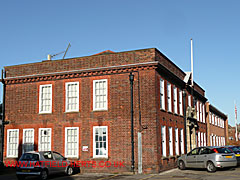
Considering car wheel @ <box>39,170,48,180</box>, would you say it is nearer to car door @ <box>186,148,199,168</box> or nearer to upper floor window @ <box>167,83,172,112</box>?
car door @ <box>186,148,199,168</box>

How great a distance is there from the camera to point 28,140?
25672 millimetres

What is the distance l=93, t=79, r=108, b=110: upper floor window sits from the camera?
23828 mm

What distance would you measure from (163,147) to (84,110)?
608cm

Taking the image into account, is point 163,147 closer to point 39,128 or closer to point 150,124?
point 150,124

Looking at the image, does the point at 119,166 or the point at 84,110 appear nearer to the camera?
the point at 119,166

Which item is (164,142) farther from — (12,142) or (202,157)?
(12,142)

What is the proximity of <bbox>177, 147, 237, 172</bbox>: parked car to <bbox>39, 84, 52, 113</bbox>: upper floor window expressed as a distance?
36.0 ft

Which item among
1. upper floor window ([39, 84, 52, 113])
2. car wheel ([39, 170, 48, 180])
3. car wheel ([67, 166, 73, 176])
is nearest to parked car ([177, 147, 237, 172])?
car wheel ([67, 166, 73, 176])

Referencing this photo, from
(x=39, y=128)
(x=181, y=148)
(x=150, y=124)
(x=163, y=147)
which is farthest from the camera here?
(x=181, y=148)

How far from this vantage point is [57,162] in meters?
20.6

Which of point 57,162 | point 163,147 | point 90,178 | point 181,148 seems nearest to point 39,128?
point 57,162

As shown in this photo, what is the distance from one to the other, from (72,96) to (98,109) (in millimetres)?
2398

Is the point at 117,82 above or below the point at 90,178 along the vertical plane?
above

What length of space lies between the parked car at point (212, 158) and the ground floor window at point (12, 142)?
12992 millimetres
